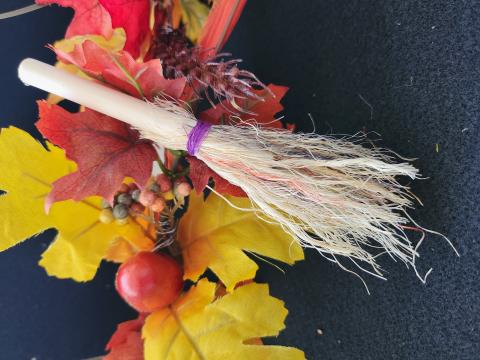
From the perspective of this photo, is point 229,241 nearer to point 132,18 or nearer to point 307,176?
point 307,176

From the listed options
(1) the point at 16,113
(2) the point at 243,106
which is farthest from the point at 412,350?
(1) the point at 16,113

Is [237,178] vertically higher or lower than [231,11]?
lower

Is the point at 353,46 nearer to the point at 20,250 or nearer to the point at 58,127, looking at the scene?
the point at 58,127

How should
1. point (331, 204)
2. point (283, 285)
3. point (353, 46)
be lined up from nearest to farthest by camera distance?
point (331, 204)
point (353, 46)
point (283, 285)

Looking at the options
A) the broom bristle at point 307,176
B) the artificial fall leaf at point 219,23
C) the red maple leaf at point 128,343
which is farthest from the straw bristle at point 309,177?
the red maple leaf at point 128,343

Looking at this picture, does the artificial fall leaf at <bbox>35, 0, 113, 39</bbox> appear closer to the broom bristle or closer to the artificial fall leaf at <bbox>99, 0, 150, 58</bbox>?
the artificial fall leaf at <bbox>99, 0, 150, 58</bbox>

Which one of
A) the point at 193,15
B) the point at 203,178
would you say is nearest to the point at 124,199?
the point at 203,178

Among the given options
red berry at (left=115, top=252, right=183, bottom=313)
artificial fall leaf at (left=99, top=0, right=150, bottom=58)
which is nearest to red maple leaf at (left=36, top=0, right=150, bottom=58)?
artificial fall leaf at (left=99, top=0, right=150, bottom=58)
